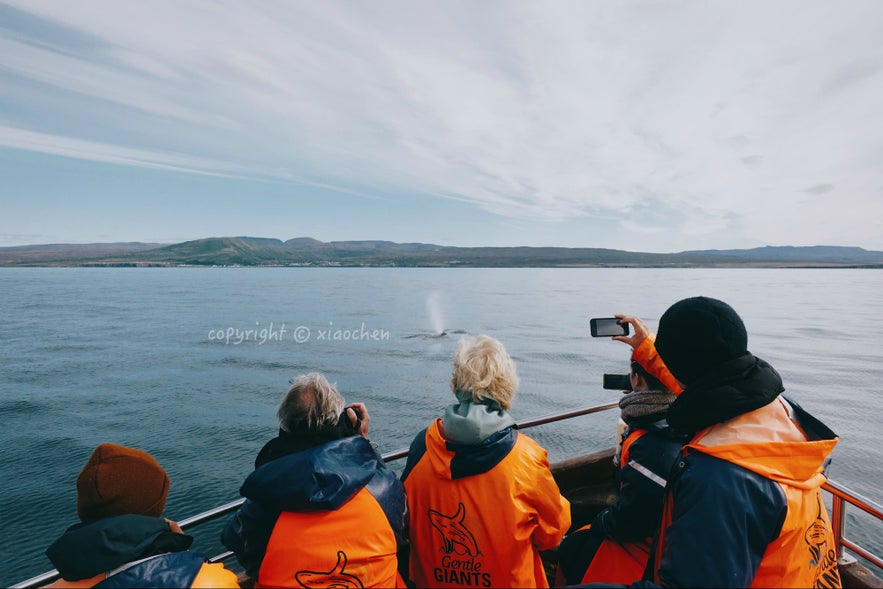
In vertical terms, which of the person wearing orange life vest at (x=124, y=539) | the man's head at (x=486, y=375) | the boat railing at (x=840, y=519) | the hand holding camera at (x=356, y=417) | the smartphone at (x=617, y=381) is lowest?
the boat railing at (x=840, y=519)

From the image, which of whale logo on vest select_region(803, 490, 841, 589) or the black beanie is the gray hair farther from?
whale logo on vest select_region(803, 490, 841, 589)

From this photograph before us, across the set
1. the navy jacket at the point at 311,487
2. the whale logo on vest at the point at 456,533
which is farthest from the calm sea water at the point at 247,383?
the whale logo on vest at the point at 456,533

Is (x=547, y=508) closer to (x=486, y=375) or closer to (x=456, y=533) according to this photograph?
→ (x=456, y=533)

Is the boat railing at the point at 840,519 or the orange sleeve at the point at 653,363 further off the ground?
the orange sleeve at the point at 653,363

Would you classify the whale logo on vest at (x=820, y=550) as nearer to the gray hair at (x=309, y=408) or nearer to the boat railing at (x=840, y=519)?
the boat railing at (x=840, y=519)

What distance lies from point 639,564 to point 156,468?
2.36 meters

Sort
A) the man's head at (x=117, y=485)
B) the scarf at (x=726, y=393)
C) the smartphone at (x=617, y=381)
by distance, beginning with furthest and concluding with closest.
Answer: the smartphone at (x=617, y=381)
the man's head at (x=117, y=485)
the scarf at (x=726, y=393)

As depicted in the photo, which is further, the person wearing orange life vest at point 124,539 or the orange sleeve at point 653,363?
the orange sleeve at point 653,363

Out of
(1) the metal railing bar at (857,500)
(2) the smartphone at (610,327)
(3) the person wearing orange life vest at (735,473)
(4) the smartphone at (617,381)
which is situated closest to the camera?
(3) the person wearing orange life vest at (735,473)

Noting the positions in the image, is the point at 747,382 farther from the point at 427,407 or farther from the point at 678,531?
the point at 427,407

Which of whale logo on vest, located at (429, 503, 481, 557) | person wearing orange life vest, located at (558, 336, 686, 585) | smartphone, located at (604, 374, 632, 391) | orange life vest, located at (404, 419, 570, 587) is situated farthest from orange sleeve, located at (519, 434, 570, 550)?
smartphone, located at (604, 374, 632, 391)

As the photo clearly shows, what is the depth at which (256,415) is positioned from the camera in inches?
602

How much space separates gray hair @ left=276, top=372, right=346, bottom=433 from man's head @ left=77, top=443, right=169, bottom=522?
60 cm

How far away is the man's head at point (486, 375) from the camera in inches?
99.7
